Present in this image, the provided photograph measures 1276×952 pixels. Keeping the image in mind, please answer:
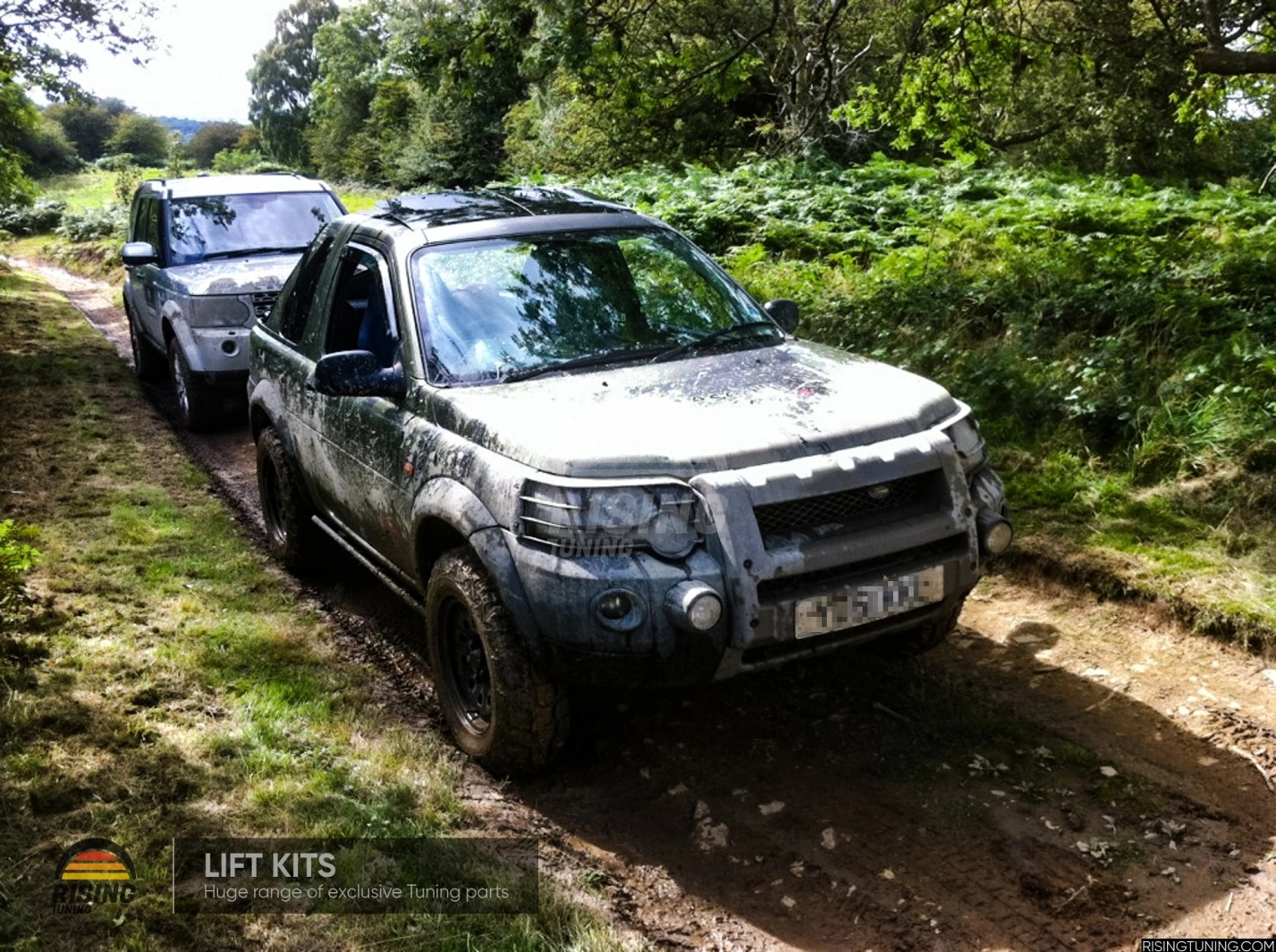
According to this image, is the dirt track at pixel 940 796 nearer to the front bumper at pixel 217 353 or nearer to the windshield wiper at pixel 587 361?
the windshield wiper at pixel 587 361

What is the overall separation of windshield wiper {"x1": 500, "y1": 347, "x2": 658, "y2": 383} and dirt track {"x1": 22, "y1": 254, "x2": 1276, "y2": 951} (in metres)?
1.25

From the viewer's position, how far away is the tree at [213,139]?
85688 mm

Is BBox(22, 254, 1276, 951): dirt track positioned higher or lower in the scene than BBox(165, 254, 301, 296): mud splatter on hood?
lower

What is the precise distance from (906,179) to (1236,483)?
930 centimetres

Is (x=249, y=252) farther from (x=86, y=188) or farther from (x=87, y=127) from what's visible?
(x=87, y=127)

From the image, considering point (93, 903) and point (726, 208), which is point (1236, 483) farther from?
point (726, 208)

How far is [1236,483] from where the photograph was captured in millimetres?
5773

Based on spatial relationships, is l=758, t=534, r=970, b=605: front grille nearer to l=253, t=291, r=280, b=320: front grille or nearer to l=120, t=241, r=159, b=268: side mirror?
l=253, t=291, r=280, b=320: front grille

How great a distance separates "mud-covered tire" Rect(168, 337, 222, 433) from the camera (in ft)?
30.9

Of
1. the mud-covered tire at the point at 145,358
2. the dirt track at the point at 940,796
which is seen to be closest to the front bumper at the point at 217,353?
the mud-covered tire at the point at 145,358

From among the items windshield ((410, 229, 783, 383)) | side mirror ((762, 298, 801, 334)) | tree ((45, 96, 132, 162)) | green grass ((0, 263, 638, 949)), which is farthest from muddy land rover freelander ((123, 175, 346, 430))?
tree ((45, 96, 132, 162))

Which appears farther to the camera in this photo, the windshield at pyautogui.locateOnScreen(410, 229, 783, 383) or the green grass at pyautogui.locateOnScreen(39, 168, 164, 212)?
the green grass at pyautogui.locateOnScreen(39, 168, 164, 212)

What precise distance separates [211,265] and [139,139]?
7667 cm

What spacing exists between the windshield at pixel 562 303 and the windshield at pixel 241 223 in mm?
5920
